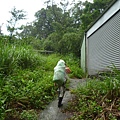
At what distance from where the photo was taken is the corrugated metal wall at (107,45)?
603 centimetres

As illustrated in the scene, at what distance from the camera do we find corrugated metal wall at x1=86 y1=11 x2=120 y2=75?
603cm

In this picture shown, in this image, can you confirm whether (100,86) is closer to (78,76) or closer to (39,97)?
(39,97)

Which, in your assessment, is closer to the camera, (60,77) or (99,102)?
(99,102)

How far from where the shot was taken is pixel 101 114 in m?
3.39

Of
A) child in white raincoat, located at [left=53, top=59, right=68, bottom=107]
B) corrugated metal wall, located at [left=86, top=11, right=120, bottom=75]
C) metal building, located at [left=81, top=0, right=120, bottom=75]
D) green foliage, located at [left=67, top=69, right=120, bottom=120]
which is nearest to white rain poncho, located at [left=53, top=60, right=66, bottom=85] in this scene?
child in white raincoat, located at [left=53, top=59, right=68, bottom=107]

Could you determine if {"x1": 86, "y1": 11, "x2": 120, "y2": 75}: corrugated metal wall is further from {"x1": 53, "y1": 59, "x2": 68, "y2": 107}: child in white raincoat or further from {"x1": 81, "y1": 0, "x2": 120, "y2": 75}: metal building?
{"x1": 53, "y1": 59, "x2": 68, "y2": 107}: child in white raincoat

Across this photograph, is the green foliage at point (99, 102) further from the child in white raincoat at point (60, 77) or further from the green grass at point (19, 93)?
the green grass at point (19, 93)

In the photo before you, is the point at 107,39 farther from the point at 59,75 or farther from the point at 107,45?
the point at 59,75

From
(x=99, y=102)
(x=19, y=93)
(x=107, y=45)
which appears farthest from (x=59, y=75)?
(x=107, y=45)

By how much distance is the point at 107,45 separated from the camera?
23.3 feet

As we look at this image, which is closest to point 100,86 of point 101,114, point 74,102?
point 74,102

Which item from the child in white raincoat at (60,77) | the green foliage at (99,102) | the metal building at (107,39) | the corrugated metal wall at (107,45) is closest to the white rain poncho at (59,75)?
the child in white raincoat at (60,77)

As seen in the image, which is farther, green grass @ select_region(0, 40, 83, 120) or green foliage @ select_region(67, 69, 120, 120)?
green grass @ select_region(0, 40, 83, 120)

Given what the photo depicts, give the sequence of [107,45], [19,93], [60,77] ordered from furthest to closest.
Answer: [107,45] < [60,77] < [19,93]
